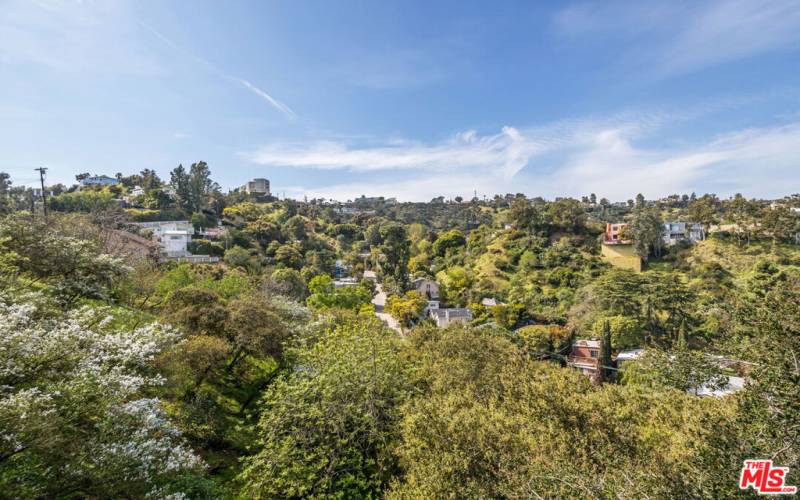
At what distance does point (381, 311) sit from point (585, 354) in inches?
857

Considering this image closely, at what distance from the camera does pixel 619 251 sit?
47.0 meters

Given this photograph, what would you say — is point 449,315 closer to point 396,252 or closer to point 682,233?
point 396,252

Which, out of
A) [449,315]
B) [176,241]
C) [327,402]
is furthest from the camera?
[176,241]

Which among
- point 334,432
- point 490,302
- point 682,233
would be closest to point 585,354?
point 490,302

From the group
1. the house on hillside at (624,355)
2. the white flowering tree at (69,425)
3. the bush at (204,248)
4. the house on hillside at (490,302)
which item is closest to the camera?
the white flowering tree at (69,425)

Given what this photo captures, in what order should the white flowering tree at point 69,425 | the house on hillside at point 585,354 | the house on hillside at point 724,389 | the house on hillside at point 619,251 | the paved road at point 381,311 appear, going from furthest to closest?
the house on hillside at point 619,251
the paved road at point 381,311
the house on hillside at point 585,354
the house on hillside at point 724,389
the white flowering tree at point 69,425

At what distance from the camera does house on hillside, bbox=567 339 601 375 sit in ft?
89.5

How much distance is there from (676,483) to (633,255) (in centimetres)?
4836

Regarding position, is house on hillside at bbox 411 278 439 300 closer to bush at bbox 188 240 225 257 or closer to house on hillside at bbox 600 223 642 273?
house on hillside at bbox 600 223 642 273

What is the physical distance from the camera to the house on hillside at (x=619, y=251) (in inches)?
1772

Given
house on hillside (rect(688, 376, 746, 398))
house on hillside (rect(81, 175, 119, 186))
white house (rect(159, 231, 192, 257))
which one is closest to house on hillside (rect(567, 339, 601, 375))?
house on hillside (rect(688, 376, 746, 398))

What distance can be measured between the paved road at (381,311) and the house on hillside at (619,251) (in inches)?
1137

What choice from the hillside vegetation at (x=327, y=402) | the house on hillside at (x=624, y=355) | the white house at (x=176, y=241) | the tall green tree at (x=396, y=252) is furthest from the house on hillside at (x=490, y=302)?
the white house at (x=176, y=241)

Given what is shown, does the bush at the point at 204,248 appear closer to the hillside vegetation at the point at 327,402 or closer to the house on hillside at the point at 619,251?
the hillside vegetation at the point at 327,402
